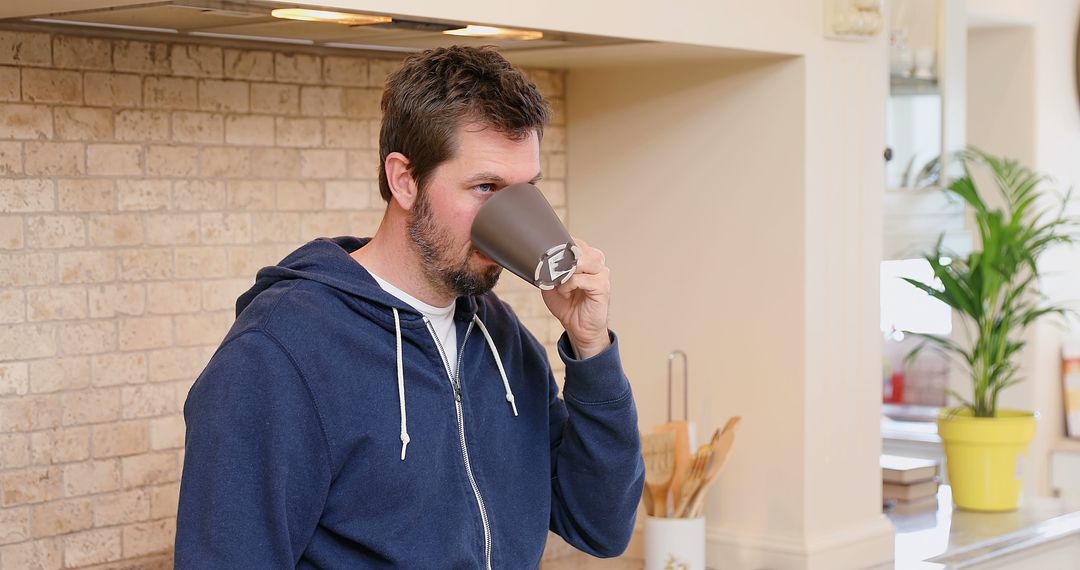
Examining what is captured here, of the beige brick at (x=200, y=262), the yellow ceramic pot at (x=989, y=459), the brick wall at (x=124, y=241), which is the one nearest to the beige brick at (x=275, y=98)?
the brick wall at (x=124, y=241)

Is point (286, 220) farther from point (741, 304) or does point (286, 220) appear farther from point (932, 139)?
point (932, 139)

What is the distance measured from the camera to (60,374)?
2543 millimetres

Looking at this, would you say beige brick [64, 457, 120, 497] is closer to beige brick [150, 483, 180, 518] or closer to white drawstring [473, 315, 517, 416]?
beige brick [150, 483, 180, 518]

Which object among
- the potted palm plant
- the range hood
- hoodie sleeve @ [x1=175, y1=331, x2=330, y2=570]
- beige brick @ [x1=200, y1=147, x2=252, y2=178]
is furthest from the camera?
the potted palm plant

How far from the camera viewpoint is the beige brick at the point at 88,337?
255cm

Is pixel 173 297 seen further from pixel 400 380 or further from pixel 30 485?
pixel 400 380

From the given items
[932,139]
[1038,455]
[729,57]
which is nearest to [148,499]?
[729,57]

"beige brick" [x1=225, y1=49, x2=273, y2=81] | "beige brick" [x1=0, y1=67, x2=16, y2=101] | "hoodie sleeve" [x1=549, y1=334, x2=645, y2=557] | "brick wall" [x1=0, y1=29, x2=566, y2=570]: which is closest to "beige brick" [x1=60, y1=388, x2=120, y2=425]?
"brick wall" [x1=0, y1=29, x2=566, y2=570]

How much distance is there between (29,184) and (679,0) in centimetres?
134

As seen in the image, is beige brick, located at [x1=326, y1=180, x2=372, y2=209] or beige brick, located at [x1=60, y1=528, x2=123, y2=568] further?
beige brick, located at [x1=326, y1=180, x2=372, y2=209]

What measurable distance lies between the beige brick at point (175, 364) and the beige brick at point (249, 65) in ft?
1.93

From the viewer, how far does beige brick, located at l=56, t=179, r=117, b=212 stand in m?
2.52

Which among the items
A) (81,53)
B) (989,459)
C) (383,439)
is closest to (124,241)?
(81,53)

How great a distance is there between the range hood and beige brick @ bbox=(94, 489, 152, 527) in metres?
0.93
